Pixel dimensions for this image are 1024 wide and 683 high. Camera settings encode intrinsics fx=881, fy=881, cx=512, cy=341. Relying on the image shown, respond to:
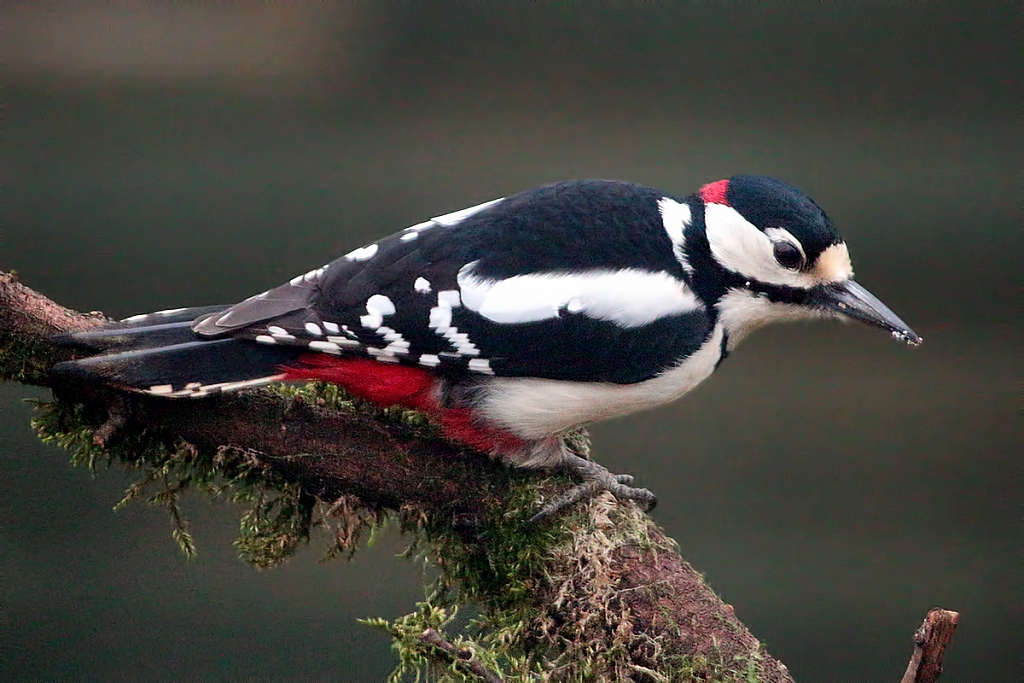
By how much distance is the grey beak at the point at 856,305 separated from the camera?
66.1 inches

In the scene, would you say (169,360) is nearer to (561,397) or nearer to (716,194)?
(561,397)

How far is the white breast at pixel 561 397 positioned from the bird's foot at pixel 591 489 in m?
0.14

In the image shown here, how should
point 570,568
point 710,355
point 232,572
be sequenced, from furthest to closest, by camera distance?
point 232,572
point 710,355
point 570,568

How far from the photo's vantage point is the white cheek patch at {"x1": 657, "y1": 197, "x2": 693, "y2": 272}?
5.55ft

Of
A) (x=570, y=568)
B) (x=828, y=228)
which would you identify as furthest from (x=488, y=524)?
(x=828, y=228)

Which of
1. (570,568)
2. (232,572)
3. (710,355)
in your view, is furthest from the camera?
(232,572)

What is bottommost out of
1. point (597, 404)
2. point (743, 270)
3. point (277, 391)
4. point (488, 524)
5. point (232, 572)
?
point (232, 572)

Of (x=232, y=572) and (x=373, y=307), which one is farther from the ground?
(x=373, y=307)

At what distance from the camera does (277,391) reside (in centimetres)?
165

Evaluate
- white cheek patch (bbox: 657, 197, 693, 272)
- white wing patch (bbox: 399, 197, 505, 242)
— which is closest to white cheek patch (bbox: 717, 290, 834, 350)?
white cheek patch (bbox: 657, 197, 693, 272)

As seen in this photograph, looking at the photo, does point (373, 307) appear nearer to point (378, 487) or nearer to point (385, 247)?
point (385, 247)

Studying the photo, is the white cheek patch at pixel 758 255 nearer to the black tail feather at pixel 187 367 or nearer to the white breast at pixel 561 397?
the white breast at pixel 561 397

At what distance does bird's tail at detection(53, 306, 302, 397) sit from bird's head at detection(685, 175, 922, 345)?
0.81 meters

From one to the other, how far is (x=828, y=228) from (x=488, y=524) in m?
0.84
